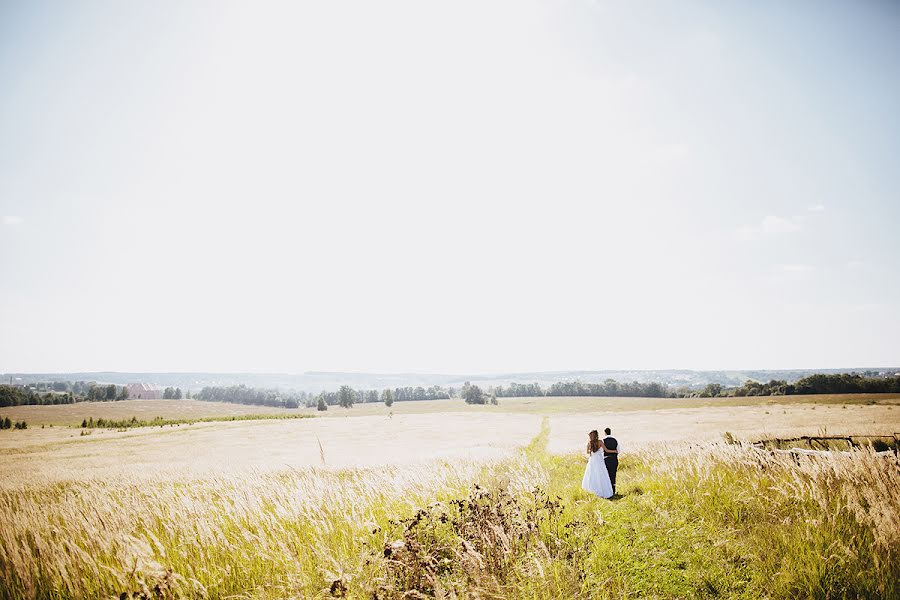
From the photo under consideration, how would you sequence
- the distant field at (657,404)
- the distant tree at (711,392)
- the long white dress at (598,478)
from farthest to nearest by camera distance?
the distant tree at (711,392) < the distant field at (657,404) < the long white dress at (598,478)

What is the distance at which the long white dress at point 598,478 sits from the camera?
11.5m

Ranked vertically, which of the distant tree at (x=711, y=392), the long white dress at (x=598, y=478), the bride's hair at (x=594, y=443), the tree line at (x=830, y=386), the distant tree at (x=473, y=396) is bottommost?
the distant tree at (x=473, y=396)

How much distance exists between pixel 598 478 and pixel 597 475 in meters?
0.09

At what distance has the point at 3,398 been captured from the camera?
9956 cm

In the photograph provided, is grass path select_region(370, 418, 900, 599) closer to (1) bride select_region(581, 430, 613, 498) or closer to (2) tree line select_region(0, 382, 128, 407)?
(1) bride select_region(581, 430, 613, 498)

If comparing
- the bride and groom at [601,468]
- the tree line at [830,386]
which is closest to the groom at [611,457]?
the bride and groom at [601,468]

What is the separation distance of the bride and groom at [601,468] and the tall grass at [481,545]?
2.79m

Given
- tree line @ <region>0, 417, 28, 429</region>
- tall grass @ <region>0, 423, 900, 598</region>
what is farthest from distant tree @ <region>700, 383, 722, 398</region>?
tree line @ <region>0, 417, 28, 429</region>

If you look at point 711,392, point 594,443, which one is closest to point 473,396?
point 711,392

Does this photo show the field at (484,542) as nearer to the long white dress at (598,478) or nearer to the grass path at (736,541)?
the grass path at (736,541)

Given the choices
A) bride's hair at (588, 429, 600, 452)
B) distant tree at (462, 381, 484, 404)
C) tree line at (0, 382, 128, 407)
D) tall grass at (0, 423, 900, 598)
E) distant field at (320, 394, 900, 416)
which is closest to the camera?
tall grass at (0, 423, 900, 598)

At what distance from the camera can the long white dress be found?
37.8 feet

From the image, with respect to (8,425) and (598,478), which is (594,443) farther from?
(8,425)

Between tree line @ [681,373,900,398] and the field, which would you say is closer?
the field
